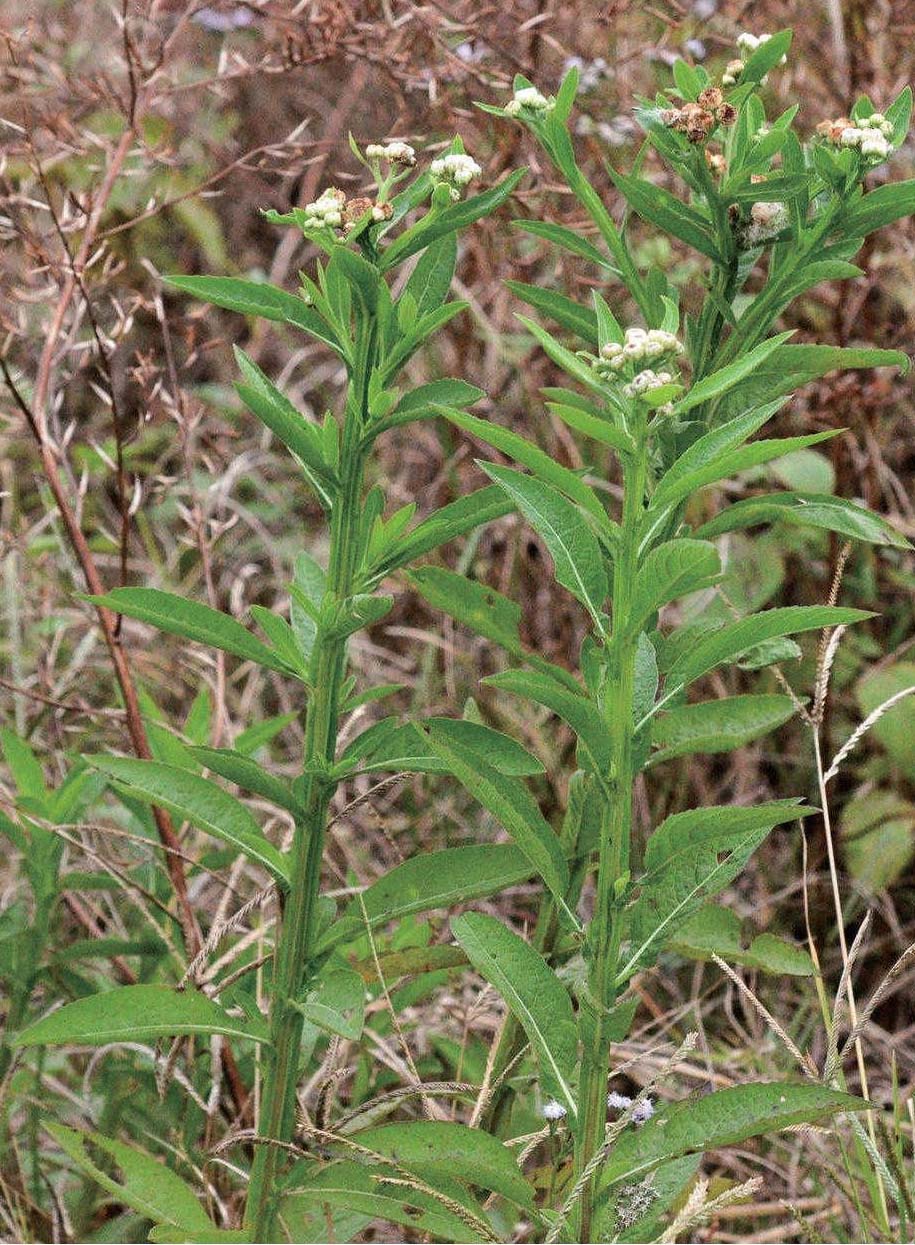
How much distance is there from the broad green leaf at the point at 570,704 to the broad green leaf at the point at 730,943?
37 cm

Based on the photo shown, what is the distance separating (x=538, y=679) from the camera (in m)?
1.12

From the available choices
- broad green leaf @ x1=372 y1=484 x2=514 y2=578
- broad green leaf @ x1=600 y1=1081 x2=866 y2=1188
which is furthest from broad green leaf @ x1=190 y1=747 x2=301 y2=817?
broad green leaf @ x1=600 y1=1081 x2=866 y2=1188

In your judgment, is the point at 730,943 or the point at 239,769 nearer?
the point at 239,769

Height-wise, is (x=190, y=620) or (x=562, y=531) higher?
(x=562, y=531)

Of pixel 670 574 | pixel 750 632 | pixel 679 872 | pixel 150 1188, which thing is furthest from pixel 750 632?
pixel 150 1188

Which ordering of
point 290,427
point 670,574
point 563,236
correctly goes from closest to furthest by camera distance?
point 670,574, point 290,427, point 563,236

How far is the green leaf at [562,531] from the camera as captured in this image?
46.4 inches

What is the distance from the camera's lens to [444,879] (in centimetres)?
138

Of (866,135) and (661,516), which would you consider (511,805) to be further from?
(866,135)

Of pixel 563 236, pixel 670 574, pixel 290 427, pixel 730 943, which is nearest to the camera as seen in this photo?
pixel 670 574

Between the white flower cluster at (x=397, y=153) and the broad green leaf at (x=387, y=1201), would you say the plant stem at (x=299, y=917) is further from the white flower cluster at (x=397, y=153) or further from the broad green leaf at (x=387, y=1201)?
the white flower cluster at (x=397, y=153)

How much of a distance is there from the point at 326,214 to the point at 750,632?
0.48 m

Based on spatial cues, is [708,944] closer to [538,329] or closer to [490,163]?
[538,329]

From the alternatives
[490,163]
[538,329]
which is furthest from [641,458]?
[490,163]
